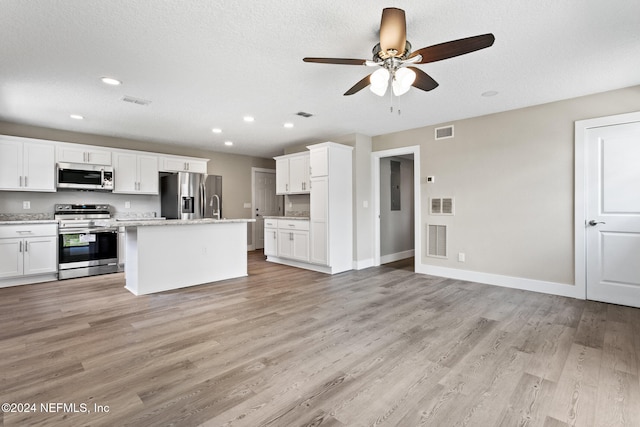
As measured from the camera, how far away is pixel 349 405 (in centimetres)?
176

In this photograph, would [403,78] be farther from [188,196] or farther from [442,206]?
[188,196]

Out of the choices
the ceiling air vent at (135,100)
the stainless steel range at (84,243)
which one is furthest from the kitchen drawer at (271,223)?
the ceiling air vent at (135,100)

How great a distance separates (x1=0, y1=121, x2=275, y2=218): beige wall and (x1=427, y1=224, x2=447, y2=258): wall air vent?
4.72 metres

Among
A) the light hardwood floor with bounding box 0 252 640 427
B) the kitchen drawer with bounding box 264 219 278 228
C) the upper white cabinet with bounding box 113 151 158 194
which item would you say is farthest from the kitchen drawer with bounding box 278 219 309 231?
the upper white cabinet with bounding box 113 151 158 194

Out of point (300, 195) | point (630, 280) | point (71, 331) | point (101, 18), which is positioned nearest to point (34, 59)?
point (101, 18)

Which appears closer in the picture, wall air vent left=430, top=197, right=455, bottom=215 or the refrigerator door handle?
wall air vent left=430, top=197, right=455, bottom=215

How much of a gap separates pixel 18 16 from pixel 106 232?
3828 millimetres

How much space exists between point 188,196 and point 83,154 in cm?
180

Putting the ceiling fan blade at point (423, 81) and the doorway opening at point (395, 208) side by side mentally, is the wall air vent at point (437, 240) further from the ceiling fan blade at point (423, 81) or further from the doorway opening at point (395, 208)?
the ceiling fan blade at point (423, 81)

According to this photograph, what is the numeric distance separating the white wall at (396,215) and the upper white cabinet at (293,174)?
1.55m

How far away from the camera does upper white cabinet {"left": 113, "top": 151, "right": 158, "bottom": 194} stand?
18.2 ft

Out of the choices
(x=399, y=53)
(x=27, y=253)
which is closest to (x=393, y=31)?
(x=399, y=53)

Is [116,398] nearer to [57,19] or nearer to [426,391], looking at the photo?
[426,391]

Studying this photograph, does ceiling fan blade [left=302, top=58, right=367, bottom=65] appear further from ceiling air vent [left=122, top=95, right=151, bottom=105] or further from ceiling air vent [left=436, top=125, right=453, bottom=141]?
ceiling air vent [left=436, top=125, right=453, bottom=141]
